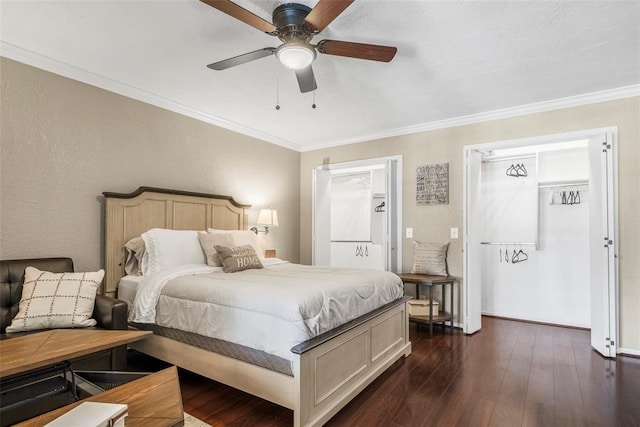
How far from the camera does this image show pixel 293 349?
183 cm

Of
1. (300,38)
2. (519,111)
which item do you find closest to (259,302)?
(300,38)

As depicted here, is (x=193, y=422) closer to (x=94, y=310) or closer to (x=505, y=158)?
(x=94, y=310)

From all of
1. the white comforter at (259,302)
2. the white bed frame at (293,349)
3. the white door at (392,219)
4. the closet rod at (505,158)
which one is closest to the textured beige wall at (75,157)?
the white bed frame at (293,349)

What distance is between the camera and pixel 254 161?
474 centimetres

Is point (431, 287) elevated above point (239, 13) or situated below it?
below

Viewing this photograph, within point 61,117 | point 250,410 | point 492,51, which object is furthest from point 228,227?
point 492,51

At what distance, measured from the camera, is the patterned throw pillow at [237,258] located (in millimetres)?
3016

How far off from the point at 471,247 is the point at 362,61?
258cm

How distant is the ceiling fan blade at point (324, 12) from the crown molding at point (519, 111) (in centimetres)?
277

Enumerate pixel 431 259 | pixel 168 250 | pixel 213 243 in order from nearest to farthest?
pixel 168 250 → pixel 213 243 → pixel 431 259

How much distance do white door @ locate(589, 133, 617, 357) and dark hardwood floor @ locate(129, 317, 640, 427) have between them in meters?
0.24

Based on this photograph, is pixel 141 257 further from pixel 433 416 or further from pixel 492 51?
pixel 492 51

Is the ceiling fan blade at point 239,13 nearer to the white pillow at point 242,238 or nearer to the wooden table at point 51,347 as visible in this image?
the wooden table at point 51,347

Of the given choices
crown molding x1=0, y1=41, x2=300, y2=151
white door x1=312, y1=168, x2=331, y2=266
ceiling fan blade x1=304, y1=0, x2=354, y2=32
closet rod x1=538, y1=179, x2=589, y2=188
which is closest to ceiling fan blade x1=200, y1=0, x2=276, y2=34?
ceiling fan blade x1=304, y1=0, x2=354, y2=32
